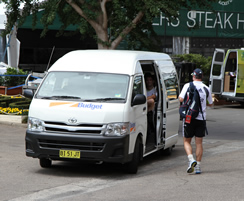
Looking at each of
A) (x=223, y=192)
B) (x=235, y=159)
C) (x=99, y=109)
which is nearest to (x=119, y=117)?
(x=99, y=109)

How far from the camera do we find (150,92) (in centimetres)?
1182

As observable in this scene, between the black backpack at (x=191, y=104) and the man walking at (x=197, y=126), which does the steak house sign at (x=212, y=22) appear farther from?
the black backpack at (x=191, y=104)

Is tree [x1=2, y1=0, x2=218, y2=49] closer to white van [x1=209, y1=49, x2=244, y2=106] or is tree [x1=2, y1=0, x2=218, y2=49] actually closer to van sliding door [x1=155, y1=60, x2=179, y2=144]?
van sliding door [x1=155, y1=60, x2=179, y2=144]

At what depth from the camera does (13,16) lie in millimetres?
18906

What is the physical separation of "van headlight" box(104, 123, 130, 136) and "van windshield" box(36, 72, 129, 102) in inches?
20.3

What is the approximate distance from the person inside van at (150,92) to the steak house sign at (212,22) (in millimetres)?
27050

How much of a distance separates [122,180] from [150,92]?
2.80 meters

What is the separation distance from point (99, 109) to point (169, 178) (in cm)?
166

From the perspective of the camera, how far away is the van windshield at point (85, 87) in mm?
9870

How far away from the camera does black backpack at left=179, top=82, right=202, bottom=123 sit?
33.0ft

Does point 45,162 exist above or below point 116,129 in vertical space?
below

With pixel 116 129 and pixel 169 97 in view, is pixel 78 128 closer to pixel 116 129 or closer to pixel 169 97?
pixel 116 129

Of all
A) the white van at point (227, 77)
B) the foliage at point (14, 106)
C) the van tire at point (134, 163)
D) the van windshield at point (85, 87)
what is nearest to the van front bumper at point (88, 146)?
the van tire at point (134, 163)

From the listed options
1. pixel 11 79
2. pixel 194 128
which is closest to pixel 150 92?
pixel 194 128
